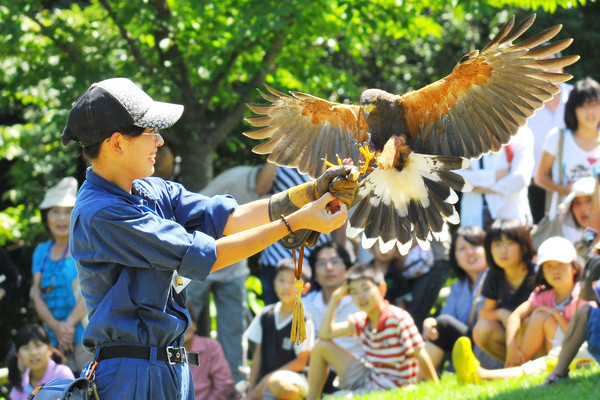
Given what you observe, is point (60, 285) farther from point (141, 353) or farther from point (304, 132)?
point (141, 353)

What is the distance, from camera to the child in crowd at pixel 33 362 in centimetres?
587

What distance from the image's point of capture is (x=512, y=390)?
4.90m

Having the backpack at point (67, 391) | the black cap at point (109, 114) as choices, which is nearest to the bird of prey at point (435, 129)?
the black cap at point (109, 114)

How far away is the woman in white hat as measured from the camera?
6262mm

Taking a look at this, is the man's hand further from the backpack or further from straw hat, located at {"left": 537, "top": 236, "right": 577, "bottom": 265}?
straw hat, located at {"left": 537, "top": 236, "right": 577, "bottom": 265}

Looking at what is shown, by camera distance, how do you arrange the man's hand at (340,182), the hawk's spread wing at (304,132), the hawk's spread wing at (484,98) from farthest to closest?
the hawk's spread wing at (304,132), the hawk's spread wing at (484,98), the man's hand at (340,182)

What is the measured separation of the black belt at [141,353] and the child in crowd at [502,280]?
3.25 metres

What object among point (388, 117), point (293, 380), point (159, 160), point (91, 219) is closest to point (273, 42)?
point (159, 160)

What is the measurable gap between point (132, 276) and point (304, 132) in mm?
2544

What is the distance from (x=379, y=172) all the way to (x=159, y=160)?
265 centimetres

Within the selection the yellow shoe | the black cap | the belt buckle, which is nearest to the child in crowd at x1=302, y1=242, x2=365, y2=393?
the yellow shoe

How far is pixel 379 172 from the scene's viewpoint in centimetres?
457

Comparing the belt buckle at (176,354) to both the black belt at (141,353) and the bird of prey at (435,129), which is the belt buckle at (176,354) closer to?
the black belt at (141,353)

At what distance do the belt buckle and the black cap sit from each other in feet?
2.47
